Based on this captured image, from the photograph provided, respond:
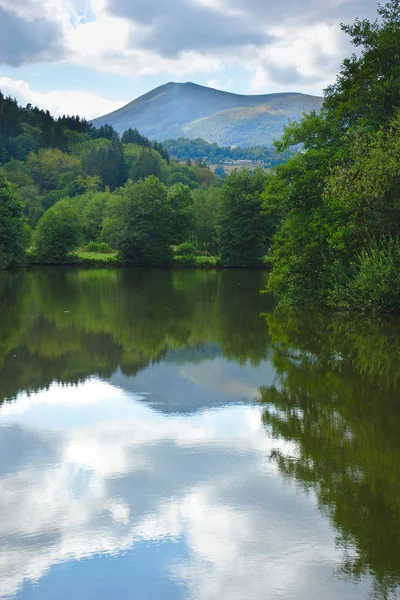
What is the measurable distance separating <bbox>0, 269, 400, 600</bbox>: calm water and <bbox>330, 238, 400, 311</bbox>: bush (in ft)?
19.7

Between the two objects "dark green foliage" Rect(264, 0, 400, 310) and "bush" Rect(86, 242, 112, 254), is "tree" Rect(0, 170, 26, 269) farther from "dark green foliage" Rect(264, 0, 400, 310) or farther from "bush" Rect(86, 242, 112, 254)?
"dark green foliage" Rect(264, 0, 400, 310)

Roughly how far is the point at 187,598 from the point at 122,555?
1.03m

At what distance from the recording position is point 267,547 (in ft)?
22.5

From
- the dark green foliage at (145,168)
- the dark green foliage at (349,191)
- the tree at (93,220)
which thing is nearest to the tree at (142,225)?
the tree at (93,220)

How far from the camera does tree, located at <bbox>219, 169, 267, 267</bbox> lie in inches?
3014

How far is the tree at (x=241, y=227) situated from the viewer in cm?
7656

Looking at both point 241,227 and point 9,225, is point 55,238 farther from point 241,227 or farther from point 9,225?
point 241,227

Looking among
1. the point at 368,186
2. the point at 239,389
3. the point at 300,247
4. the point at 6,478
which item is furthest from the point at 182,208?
the point at 6,478

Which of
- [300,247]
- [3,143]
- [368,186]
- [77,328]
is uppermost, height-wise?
[3,143]

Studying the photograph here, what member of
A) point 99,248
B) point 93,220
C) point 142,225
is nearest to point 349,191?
point 142,225

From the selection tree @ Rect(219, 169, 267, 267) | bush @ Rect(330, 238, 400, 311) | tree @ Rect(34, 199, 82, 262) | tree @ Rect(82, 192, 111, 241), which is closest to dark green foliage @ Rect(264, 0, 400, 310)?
bush @ Rect(330, 238, 400, 311)

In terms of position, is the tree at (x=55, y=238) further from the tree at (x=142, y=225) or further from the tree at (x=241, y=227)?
the tree at (x=241, y=227)

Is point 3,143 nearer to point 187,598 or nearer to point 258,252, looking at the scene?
point 258,252

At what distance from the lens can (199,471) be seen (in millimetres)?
9008
